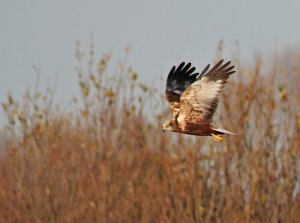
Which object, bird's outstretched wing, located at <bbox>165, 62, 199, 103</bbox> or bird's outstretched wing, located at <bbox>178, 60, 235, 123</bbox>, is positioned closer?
bird's outstretched wing, located at <bbox>178, 60, 235, 123</bbox>

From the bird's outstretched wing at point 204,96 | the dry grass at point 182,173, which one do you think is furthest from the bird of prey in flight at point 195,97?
the dry grass at point 182,173

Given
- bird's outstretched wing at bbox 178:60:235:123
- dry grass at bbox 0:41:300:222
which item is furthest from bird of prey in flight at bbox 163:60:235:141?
dry grass at bbox 0:41:300:222

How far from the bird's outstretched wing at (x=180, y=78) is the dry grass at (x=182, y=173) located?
3.18 meters

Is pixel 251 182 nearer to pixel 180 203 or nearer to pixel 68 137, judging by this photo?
pixel 180 203

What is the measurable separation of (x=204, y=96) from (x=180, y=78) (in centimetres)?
87

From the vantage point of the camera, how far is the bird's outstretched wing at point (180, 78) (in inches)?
252

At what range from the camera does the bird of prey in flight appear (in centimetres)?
521

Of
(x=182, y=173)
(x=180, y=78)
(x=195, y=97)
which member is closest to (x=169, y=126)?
(x=195, y=97)

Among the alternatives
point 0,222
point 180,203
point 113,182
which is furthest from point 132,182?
point 0,222

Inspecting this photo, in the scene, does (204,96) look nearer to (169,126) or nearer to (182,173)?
(169,126)

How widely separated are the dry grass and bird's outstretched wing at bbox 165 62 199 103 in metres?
3.18

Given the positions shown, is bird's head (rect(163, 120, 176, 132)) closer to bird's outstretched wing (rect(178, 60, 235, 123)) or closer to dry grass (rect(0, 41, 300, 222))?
bird's outstretched wing (rect(178, 60, 235, 123))

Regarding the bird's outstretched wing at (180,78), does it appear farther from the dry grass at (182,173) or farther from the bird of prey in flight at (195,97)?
the dry grass at (182,173)

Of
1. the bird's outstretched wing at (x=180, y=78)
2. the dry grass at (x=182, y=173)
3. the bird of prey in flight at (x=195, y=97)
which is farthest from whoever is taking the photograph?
the dry grass at (x=182, y=173)
